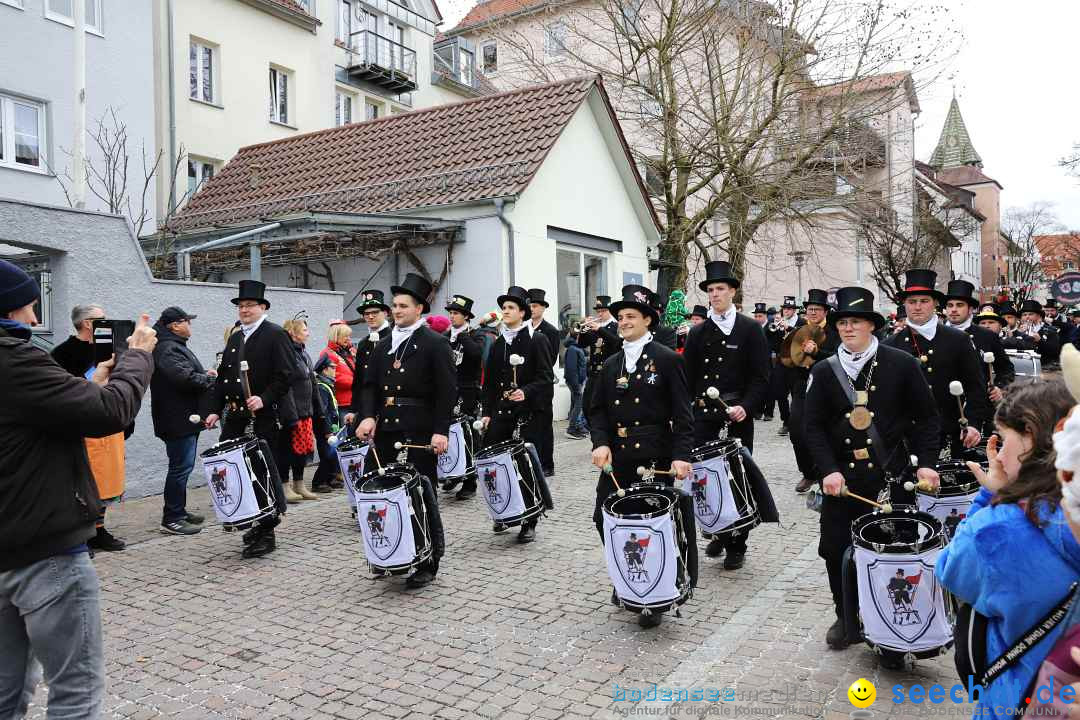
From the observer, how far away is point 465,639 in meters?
5.25

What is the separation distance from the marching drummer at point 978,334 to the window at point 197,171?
20215 mm

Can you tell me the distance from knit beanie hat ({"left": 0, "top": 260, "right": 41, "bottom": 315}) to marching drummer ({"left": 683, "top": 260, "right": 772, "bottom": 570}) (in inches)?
198

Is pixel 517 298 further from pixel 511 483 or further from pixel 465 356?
pixel 511 483

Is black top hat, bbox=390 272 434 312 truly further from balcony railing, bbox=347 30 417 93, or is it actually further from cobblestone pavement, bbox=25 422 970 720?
balcony railing, bbox=347 30 417 93

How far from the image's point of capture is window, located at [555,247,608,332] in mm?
17188

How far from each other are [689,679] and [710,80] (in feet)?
61.1

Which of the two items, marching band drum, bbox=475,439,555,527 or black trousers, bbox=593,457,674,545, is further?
marching band drum, bbox=475,439,555,527

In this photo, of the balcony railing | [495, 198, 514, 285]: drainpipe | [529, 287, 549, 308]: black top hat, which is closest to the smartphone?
[529, 287, 549, 308]: black top hat

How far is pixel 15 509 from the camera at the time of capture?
10.0ft

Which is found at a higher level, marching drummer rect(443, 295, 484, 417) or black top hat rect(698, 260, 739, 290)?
black top hat rect(698, 260, 739, 290)

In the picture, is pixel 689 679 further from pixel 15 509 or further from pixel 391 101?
pixel 391 101

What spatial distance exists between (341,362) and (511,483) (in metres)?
4.09

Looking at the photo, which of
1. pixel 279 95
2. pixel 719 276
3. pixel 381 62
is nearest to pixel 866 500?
pixel 719 276

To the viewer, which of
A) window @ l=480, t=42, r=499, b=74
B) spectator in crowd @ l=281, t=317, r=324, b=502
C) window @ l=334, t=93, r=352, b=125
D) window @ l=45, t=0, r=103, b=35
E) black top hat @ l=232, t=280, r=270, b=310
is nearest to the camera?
black top hat @ l=232, t=280, r=270, b=310
